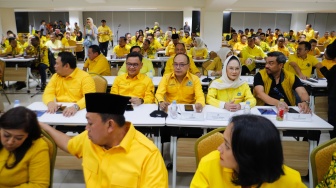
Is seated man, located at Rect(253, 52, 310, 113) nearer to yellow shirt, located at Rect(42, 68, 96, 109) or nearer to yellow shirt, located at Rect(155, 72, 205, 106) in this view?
yellow shirt, located at Rect(155, 72, 205, 106)

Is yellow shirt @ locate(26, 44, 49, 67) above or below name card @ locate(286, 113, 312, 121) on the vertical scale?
above

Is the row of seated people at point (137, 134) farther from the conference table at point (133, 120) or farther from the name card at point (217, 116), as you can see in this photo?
the name card at point (217, 116)

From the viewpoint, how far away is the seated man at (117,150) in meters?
1.51

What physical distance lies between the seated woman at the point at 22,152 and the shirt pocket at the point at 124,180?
51 cm

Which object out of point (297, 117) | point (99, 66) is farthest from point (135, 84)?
point (99, 66)

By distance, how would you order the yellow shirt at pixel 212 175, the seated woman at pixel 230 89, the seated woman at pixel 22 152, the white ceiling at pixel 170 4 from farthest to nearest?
the white ceiling at pixel 170 4, the seated woman at pixel 230 89, the seated woman at pixel 22 152, the yellow shirt at pixel 212 175

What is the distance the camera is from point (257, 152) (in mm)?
1116

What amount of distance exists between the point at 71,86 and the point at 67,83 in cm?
6

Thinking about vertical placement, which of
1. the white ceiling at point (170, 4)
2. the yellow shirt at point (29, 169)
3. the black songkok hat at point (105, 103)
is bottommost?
the yellow shirt at point (29, 169)

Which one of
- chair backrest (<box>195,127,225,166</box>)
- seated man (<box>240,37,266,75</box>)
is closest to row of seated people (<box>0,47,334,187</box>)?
chair backrest (<box>195,127,225,166</box>)

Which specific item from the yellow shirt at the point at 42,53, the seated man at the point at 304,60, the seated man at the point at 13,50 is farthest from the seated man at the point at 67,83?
the seated man at the point at 13,50

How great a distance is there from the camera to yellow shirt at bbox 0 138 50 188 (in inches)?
67.6

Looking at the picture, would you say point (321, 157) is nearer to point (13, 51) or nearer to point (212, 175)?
point (212, 175)

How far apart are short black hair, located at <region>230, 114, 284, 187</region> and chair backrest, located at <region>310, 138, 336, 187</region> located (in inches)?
34.7
